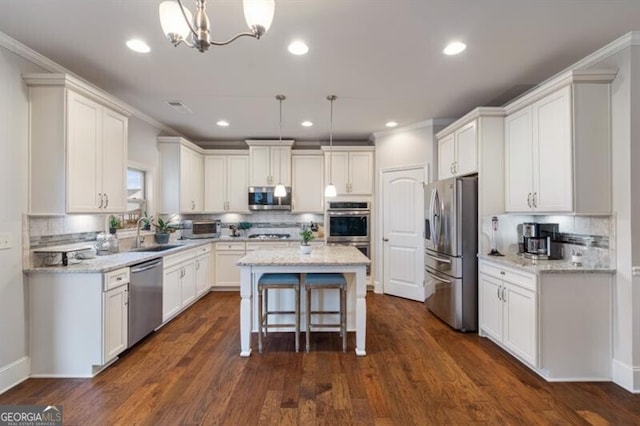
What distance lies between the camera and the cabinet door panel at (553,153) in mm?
2666

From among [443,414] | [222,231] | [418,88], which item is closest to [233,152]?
[222,231]

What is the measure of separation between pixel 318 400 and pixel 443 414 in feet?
2.90

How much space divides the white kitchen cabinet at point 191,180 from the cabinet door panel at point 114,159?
1539 mm

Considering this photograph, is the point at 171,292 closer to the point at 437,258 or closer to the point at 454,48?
the point at 437,258

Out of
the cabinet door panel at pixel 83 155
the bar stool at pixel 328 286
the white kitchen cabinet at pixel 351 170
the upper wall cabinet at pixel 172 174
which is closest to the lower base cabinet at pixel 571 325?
the bar stool at pixel 328 286

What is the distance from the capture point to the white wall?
2.45m

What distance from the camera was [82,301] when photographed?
2666mm

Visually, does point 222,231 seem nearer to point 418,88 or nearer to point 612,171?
point 418,88

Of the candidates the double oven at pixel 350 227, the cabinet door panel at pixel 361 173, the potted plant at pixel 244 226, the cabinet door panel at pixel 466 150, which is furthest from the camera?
the potted plant at pixel 244 226

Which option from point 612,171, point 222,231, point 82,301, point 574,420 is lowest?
point 574,420

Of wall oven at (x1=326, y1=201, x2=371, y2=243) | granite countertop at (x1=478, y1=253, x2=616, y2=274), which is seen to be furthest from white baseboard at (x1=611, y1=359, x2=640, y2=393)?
wall oven at (x1=326, y1=201, x2=371, y2=243)

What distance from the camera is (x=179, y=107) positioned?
4145mm

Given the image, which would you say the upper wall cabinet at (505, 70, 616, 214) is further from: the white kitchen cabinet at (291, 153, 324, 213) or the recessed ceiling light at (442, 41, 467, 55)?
the white kitchen cabinet at (291, 153, 324, 213)

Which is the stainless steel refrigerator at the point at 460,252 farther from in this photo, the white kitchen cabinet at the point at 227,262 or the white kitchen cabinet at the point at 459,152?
the white kitchen cabinet at the point at 227,262
